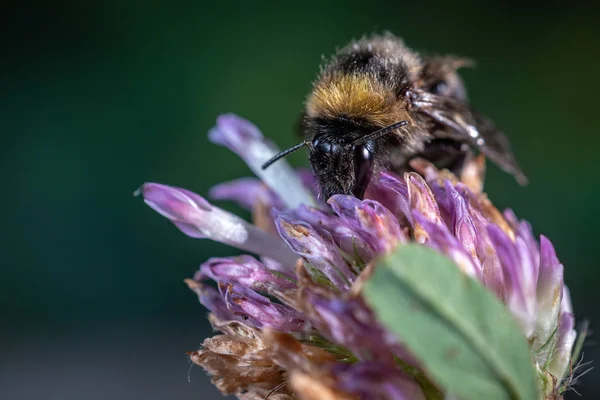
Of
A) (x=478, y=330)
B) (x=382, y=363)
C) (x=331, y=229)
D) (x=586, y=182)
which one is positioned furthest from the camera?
(x=586, y=182)

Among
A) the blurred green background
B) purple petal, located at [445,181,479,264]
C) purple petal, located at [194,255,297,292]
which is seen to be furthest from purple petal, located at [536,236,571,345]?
the blurred green background

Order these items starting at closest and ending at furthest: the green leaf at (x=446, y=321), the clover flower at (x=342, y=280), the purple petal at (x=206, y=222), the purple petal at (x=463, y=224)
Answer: the green leaf at (x=446, y=321)
the clover flower at (x=342, y=280)
the purple petal at (x=463, y=224)
the purple petal at (x=206, y=222)

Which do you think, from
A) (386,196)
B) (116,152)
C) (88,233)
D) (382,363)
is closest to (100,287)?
(88,233)

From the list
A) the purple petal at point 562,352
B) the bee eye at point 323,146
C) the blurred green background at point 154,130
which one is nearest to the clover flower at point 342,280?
the purple petal at point 562,352

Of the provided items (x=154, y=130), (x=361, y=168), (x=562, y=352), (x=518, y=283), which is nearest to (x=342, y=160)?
(x=361, y=168)

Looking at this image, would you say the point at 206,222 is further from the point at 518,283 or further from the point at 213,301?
the point at 518,283

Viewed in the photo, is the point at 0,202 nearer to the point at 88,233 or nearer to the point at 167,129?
the point at 88,233

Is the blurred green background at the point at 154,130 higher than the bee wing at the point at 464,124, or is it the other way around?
the blurred green background at the point at 154,130

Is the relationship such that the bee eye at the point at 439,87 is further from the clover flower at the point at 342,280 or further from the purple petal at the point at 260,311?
the purple petal at the point at 260,311
